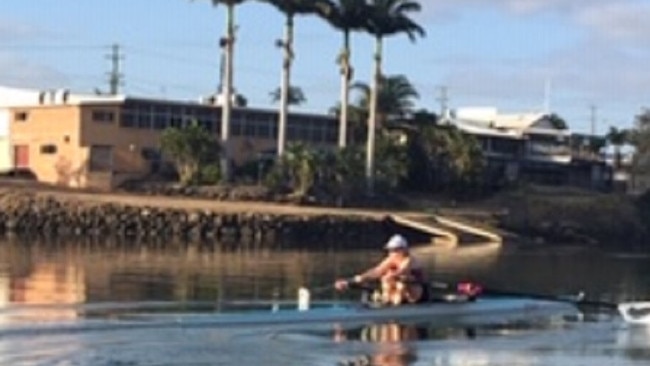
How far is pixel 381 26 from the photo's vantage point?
105 metres

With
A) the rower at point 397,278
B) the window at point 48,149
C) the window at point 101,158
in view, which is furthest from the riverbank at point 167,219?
the rower at point 397,278

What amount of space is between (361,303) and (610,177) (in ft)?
357

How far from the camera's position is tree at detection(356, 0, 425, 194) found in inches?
4103

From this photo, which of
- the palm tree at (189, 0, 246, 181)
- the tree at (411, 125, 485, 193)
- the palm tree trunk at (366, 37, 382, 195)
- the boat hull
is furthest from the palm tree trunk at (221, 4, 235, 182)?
the boat hull

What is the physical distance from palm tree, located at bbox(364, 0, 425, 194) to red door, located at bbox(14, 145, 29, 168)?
2331 centimetres

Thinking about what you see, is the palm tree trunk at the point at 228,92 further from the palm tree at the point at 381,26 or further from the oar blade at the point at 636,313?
the oar blade at the point at 636,313

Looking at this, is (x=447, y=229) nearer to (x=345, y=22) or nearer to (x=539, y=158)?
(x=345, y=22)

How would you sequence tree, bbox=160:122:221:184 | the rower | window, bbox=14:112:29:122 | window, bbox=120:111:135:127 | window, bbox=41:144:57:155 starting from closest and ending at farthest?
the rower
tree, bbox=160:122:221:184
window, bbox=120:111:135:127
window, bbox=41:144:57:155
window, bbox=14:112:29:122

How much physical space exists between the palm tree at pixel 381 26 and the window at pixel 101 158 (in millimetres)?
17027

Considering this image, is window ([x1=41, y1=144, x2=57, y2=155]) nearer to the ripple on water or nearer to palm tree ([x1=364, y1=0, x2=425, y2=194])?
palm tree ([x1=364, y1=0, x2=425, y2=194])

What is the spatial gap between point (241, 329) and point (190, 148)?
69.6 meters

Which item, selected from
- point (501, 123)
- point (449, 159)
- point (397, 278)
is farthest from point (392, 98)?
point (397, 278)

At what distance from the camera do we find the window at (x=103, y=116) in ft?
334

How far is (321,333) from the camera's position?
30.1 metres
